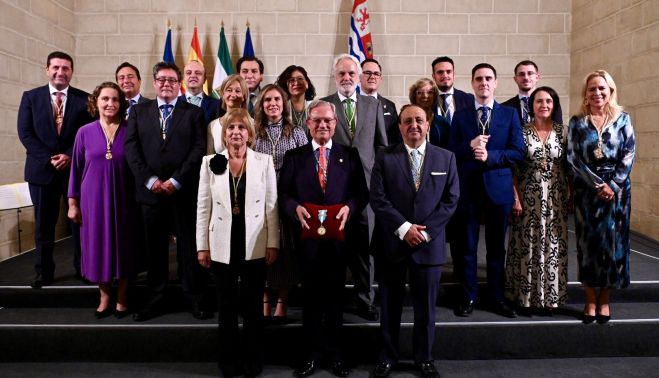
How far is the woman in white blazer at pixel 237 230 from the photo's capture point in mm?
2688

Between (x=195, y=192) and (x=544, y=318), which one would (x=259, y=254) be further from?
(x=544, y=318)

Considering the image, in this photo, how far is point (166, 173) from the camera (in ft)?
10.3

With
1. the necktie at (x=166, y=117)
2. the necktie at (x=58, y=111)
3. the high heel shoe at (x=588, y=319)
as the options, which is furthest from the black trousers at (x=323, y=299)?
the necktie at (x=58, y=111)

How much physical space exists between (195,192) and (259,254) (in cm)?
72

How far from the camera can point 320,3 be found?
6.15 m

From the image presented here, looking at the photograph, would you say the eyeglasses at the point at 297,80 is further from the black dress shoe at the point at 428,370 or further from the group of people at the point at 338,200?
the black dress shoe at the point at 428,370

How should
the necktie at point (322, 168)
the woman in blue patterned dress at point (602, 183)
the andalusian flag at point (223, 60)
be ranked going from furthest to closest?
the andalusian flag at point (223, 60), the woman in blue patterned dress at point (602, 183), the necktie at point (322, 168)

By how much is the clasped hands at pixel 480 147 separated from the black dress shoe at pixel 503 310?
865 millimetres

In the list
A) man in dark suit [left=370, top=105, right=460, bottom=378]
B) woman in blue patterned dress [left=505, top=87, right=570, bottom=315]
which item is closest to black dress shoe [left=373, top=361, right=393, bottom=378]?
man in dark suit [left=370, top=105, right=460, bottom=378]

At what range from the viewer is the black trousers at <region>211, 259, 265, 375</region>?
2.73 m

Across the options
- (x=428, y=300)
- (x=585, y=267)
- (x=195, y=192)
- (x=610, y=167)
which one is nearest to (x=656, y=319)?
(x=585, y=267)

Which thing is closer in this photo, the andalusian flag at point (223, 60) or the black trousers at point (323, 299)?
the black trousers at point (323, 299)

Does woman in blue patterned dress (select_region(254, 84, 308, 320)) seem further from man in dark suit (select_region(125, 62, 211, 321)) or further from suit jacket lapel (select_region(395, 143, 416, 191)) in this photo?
suit jacket lapel (select_region(395, 143, 416, 191))

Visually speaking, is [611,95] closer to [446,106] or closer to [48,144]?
[446,106]
